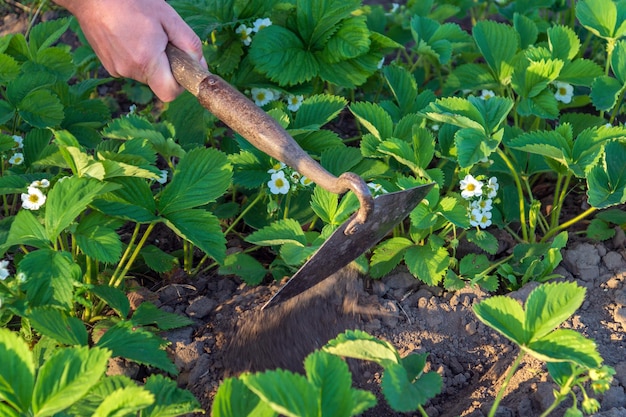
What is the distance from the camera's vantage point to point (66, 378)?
1.74m

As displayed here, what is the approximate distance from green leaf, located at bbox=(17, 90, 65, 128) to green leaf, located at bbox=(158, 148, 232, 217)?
66 centimetres

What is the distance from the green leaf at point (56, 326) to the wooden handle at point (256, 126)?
725mm

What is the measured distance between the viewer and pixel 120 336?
2.09 meters

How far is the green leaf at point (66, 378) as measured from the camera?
1.69m

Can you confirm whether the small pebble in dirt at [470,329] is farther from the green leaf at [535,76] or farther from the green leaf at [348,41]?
the green leaf at [348,41]

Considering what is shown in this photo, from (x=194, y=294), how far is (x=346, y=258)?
1.95ft

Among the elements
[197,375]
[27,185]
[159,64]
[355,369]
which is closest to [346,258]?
[355,369]

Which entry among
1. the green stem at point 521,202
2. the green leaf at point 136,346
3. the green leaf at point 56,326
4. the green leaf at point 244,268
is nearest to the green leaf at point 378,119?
the green stem at point 521,202

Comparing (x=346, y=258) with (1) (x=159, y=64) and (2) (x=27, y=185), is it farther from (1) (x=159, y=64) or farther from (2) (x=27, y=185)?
(2) (x=27, y=185)

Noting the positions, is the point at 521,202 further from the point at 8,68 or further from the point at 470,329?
the point at 8,68

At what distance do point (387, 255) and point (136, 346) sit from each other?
0.87 metres

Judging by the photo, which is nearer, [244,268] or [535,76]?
[244,268]

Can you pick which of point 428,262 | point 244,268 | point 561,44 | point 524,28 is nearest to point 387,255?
point 428,262

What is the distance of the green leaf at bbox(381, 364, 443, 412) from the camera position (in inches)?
70.9
